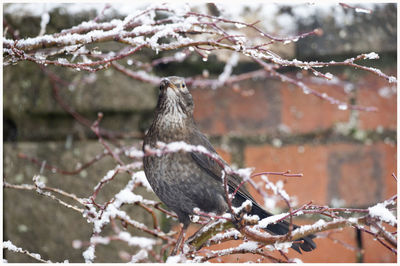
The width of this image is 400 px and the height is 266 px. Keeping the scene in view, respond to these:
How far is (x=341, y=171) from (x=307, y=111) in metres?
0.12

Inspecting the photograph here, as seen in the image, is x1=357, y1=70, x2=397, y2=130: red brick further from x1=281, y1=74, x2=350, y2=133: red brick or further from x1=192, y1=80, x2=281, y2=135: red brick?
x1=192, y1=80, x2=281, y2=135: red brick

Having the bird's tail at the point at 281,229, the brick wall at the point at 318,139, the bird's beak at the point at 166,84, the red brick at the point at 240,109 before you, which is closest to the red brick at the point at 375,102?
the brick wall at the point at 318,139

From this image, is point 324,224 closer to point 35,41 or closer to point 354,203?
point 35,41

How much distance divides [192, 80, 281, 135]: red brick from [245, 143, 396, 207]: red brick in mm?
46

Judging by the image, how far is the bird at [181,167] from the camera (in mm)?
458

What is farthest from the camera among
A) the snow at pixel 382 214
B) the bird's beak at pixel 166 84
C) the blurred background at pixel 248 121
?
the blurred background at pixel 248 121

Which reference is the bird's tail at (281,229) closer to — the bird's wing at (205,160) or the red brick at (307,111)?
the bird's wing at (205,160)

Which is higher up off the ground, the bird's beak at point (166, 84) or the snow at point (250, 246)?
the bird's beak at point (166, 84)

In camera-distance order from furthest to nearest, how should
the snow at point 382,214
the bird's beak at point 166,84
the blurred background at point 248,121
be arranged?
the blurred background at point 248,121 < the bird's beak at point 166,84 < the snow at point 382,214

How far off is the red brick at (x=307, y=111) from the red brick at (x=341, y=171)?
0.04 metres

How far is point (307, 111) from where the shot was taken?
31.9 inches

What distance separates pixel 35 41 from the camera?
0.40 metres

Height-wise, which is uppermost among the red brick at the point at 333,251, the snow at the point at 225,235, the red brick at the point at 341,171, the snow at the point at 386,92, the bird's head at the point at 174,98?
the bird's head at the point at 174,98

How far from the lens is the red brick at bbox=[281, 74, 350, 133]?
807mm
